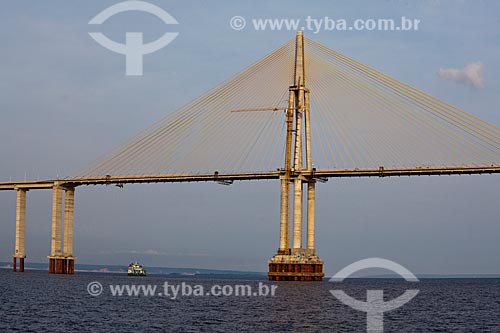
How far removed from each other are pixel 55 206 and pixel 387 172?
59.1 m

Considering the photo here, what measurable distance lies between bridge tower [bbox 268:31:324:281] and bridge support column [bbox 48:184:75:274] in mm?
39727

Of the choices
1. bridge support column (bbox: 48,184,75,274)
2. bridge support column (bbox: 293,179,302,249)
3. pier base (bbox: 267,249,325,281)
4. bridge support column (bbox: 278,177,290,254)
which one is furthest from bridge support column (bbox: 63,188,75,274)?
bridge support column (bbox: 293,179,302,249)

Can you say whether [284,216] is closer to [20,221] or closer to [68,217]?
[68,217]

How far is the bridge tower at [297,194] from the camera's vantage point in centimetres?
11606

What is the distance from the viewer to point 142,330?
52188 mm

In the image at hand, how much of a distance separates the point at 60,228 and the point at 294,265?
1766 inches

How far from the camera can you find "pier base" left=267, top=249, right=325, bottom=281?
118 metres

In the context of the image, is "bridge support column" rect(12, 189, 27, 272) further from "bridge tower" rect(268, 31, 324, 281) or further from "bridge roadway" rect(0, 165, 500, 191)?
"bridge tower" rect(268, 31, 324, 281)

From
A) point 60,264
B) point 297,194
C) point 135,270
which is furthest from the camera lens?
point 135,270

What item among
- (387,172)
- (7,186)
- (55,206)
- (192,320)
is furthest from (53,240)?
(192,320)

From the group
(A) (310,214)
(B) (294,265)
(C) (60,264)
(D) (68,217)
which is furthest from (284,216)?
(C) (60,264)

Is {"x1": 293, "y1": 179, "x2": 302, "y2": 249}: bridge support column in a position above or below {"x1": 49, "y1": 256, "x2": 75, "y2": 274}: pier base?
above

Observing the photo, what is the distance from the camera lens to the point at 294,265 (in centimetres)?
11825

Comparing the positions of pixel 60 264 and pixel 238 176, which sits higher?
pixel 238 176
